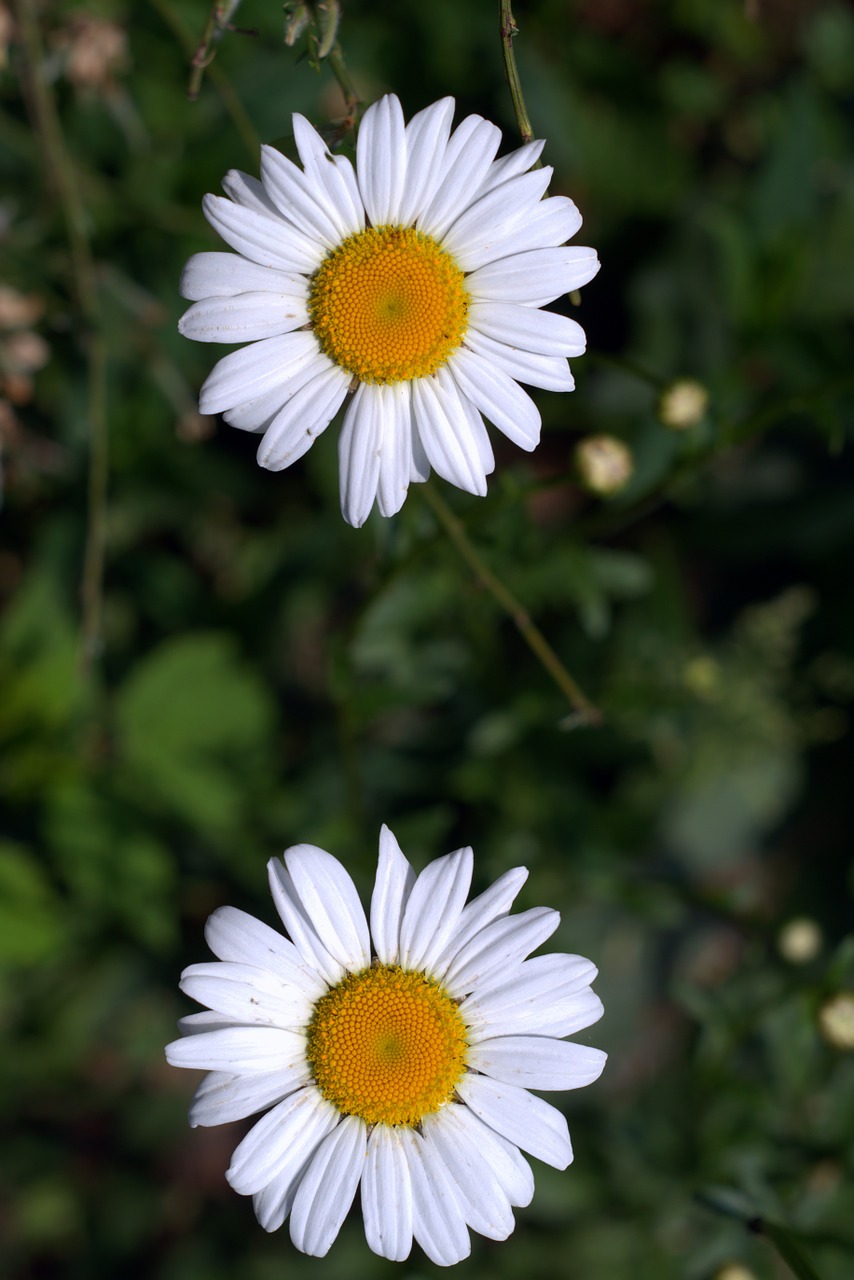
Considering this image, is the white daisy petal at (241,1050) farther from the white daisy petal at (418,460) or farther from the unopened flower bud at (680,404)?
the unopened flower bud at (680,404)

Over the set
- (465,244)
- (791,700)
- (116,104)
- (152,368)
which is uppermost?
(116,104)

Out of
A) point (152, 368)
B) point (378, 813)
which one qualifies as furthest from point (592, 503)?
point (152, 368)

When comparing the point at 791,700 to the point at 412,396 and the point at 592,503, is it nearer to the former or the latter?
the point at 592,503

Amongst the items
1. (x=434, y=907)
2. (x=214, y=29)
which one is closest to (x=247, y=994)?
(x=434, y=907)

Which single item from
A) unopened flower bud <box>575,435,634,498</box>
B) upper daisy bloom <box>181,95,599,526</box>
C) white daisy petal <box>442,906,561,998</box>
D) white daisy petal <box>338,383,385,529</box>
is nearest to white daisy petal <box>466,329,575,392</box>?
upper daisy bloom <box>181,95,599,526</box>

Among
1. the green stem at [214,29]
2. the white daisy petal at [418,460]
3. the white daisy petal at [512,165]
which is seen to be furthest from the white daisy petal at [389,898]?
the green stem at [214,29]

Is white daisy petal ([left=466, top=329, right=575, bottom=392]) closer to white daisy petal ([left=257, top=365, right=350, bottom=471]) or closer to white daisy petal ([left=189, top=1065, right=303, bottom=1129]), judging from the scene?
white daisy petal ([left=257, top=365, right=350, bottom=471])

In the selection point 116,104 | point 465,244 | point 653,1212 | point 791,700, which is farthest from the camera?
point 791,700
